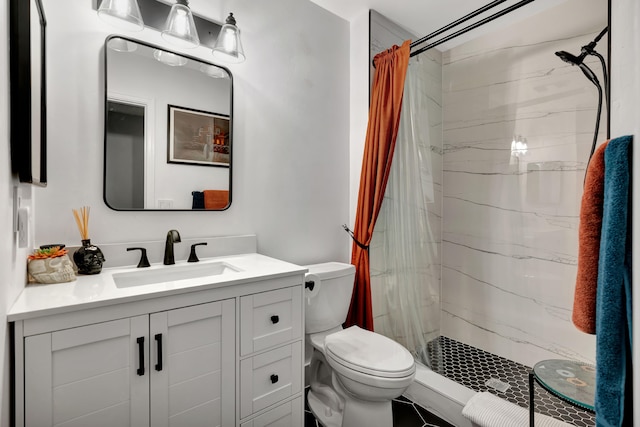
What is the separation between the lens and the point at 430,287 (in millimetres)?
2502

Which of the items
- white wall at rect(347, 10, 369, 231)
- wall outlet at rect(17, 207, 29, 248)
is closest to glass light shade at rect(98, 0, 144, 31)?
wall outlet at rect(17, 207, 29, 248)

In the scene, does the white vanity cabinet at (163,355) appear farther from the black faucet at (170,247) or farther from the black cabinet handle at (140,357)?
the black faucet at (170,247)

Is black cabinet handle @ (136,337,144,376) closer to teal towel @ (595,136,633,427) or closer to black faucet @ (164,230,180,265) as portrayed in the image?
black faucet @ (164,230,180,265)

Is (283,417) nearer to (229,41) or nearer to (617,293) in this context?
(617,293)

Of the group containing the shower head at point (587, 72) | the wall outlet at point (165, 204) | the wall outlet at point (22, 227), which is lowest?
the wall outlet at point (22, 227)

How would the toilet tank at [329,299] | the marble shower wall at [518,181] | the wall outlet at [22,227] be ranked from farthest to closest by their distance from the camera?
the marble shower wall at [518,181] → the toilet tank at [329,299] → the wall outlet at [22,227]

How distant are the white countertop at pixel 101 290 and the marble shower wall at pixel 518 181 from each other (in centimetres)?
181

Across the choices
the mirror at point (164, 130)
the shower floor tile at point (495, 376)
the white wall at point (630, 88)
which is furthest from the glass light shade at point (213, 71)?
the shower floor tile at point (495, 376)

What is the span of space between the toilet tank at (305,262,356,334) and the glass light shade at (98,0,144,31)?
1456mm

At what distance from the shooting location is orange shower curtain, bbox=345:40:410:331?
202 centimetres

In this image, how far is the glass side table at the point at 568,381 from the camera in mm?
1167

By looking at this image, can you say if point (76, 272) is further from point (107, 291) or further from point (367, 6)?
point (367, 6)

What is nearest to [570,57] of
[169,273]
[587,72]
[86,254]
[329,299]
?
[587,72]

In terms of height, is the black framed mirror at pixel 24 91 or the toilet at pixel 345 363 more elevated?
the black framed mirror at pixel 24 91
